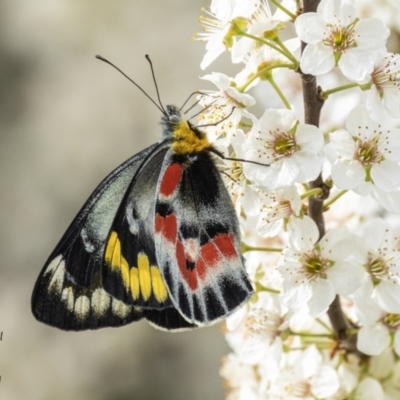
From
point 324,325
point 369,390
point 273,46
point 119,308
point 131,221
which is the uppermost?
point 273,46

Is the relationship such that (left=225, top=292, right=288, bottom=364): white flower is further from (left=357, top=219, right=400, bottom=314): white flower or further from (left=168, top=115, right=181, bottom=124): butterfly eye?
(left=168, top=115, right=181, bottom=124): butterfly eye

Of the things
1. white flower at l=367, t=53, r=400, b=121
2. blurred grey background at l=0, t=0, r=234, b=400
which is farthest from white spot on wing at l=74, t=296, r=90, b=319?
blurred grey background at l=0, t=0, r=234, b=400

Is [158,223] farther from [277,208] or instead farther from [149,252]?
[277,208]

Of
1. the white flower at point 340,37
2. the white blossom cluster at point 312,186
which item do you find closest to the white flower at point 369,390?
the white blossom cluster at point 312,186

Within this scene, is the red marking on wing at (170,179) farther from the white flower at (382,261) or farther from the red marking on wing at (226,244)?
the white flower at (382,261)

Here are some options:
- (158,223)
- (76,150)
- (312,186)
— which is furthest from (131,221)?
(76,150)

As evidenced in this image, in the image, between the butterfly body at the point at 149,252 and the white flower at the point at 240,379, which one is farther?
the white flower at the point at 240,379
